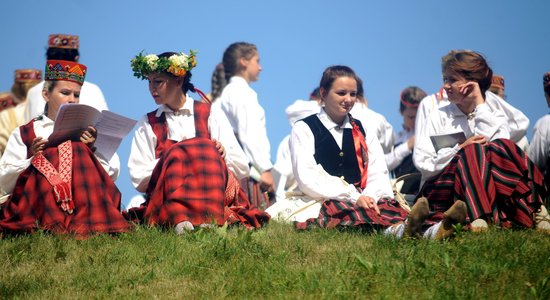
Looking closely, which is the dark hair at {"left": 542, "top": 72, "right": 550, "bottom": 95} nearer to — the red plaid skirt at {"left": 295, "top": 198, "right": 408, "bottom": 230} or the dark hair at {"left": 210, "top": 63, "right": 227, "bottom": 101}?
the red plaid skirt at {"left": 295, "top": 198, "right": 408, "bottom": 230}

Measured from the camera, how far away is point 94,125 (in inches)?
280

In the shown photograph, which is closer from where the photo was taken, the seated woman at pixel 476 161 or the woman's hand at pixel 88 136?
the seated woman at pixel 476 161

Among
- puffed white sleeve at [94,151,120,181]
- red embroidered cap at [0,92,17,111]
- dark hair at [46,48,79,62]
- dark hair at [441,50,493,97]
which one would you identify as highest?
dark hair at [46,48,79,62]

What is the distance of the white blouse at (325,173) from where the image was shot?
7551 millimetres

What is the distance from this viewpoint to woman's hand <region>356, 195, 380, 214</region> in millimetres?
7219

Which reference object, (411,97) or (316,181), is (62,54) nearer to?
(316,181)

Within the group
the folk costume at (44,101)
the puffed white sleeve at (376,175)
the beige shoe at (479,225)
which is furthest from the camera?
the folk costume at (44,101)

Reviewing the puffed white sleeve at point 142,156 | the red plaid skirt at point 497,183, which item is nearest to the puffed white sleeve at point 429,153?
the red plaid skirt at point 497,183

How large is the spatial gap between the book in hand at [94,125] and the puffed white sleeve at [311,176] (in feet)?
5.03

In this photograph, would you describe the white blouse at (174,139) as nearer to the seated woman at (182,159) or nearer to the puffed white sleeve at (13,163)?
the seated woman at (182,159)

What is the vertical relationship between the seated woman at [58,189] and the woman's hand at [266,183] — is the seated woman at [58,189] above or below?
above

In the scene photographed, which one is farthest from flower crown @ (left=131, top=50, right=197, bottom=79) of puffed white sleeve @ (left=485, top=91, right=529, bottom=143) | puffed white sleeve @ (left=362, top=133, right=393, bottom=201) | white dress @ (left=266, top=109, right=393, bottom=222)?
puffed white sleeve @ (left=485, top=91, right=529, bottom=143)

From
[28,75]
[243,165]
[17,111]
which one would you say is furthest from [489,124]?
[28,75]

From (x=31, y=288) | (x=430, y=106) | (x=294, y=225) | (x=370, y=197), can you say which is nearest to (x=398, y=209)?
(x=370, y=197)
